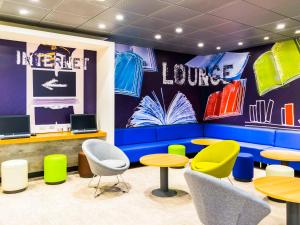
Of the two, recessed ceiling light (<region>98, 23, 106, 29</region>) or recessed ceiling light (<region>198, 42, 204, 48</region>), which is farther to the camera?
recessed ceiling light (<region>198, 42, 204, 48</region>)

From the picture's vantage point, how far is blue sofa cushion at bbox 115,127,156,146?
20.3 ft

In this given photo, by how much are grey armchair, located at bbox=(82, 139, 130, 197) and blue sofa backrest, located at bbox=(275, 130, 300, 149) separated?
370 cm

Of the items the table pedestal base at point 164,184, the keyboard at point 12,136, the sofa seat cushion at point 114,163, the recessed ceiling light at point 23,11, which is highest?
the recessed ceiling light at point 23,11

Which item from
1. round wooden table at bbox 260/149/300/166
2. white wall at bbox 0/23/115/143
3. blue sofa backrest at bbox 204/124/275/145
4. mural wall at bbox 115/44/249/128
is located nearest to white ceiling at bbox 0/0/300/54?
white wall at bbox 0/23/115/143

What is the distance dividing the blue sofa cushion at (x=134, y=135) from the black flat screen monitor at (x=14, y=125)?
2.04 m

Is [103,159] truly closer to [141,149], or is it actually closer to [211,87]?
[141,149]

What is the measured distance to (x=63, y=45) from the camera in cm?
543

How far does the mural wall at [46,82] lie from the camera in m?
5.01

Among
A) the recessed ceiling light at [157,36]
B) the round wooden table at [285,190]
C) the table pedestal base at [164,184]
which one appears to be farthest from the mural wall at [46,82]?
the round wooden table at [285,190]

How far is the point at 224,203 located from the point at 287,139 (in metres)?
4.31

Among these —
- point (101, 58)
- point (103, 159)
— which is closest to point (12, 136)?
point (103, 159)

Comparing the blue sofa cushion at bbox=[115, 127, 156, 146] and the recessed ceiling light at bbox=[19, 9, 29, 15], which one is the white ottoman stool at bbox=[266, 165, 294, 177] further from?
the recessed ceiling light at bbox=[19, 9, 29, 15]

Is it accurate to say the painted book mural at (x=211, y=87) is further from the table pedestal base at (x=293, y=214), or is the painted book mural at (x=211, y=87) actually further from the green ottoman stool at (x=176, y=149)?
the table pedestal base at (x=293, y=214)

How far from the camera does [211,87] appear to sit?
26.1 ft
